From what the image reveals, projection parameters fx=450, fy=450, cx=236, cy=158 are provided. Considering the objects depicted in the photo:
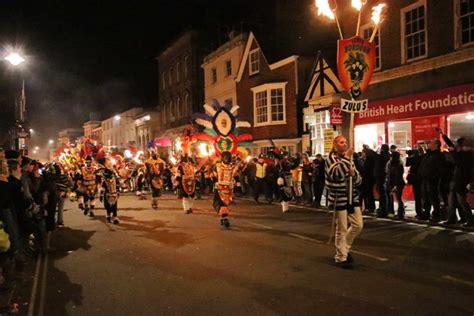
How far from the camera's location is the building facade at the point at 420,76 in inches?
570

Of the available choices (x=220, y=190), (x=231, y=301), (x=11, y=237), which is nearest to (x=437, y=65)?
(x=220, y=190)

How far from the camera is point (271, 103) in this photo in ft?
84.7

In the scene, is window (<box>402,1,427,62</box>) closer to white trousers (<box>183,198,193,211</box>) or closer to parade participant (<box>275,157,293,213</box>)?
parade participant (<box>275,157,293,213</box>)

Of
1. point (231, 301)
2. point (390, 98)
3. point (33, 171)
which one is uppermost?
point (390, 98)

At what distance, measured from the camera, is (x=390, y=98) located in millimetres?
17250

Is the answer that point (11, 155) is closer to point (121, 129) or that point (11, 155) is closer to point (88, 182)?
point (88, 182)

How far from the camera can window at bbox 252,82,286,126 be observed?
2530 centimetres

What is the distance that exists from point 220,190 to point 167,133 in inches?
1303

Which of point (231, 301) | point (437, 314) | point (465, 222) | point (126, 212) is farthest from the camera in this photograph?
point (126, 212)

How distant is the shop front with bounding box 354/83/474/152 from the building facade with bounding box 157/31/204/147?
61.3 ft

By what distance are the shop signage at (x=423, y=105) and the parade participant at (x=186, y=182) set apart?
7.90 m

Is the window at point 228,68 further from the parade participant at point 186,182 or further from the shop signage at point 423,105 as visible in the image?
the parade participant at point 186,182

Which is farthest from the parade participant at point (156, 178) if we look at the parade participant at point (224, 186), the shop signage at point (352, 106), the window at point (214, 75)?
the window at point (214, 75)

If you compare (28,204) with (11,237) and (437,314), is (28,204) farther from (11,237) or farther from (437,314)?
(437,314)
